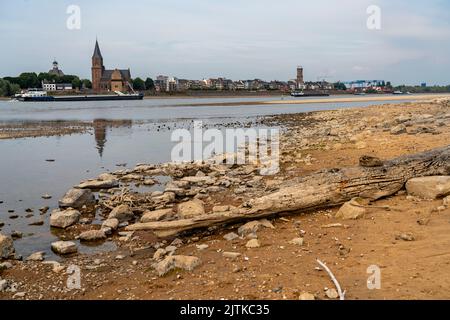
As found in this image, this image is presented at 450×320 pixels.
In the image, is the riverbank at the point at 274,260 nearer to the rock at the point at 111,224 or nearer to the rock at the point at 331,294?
the rock at the point at 331,294

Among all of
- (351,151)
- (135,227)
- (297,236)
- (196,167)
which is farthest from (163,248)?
(351,151)

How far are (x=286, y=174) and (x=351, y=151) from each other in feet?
14.8

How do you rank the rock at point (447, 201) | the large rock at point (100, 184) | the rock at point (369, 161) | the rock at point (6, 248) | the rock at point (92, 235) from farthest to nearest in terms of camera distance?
the large rock at point (100, 184), the rock at point (369, 161), the rock at point (92, 235), the rock at point (6, 248), the rock at point (447, 201)

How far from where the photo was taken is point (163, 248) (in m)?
8.61

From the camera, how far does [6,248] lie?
8.49 m

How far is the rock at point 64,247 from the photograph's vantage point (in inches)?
344

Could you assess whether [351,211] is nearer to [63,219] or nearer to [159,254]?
[159,254]

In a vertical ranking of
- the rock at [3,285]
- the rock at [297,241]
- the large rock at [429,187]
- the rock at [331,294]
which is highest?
the large rock at [429,187]

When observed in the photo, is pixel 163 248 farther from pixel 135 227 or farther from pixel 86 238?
pixel 86 238

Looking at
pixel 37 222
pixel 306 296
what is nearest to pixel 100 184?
pixel 37 222

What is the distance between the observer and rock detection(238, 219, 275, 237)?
8.59 meters

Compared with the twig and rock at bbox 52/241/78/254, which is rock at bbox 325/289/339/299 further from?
rock at bbox 52/241/78/254

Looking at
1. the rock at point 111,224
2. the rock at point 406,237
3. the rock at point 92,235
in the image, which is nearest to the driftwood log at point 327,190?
the rock at point 92,235

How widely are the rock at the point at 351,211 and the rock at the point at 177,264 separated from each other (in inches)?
134
